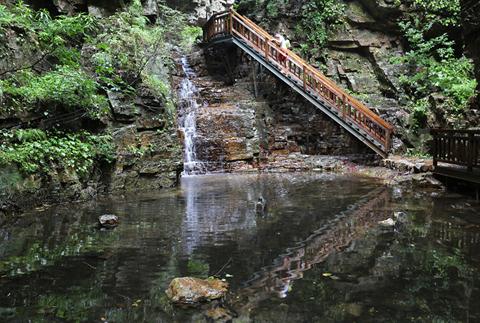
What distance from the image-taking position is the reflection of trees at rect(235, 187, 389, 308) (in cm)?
454

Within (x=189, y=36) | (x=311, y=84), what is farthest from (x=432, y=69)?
(x=189, y=36)

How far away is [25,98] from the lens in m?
9.30

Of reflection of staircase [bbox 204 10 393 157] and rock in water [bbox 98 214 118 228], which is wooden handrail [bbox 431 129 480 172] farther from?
rock in water [bbox 98 214 118 228]

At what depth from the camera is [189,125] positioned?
1623cm

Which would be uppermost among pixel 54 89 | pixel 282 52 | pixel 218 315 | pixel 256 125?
pixel 282 52

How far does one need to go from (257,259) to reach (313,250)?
3.10 feet

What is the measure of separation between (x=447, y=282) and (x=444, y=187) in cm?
656

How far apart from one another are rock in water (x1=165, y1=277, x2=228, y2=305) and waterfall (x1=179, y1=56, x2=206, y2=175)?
10.6m

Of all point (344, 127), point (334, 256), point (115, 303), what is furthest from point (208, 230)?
point (344, 127)

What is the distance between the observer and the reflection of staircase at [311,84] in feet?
49.4

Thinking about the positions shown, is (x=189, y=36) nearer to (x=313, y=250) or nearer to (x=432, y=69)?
(x=432, y=69)

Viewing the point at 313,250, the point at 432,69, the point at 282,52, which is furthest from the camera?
the point at 432,69

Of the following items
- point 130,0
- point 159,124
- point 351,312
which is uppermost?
point 130,0

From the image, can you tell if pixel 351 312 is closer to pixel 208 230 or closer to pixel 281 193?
pixel 208 230
